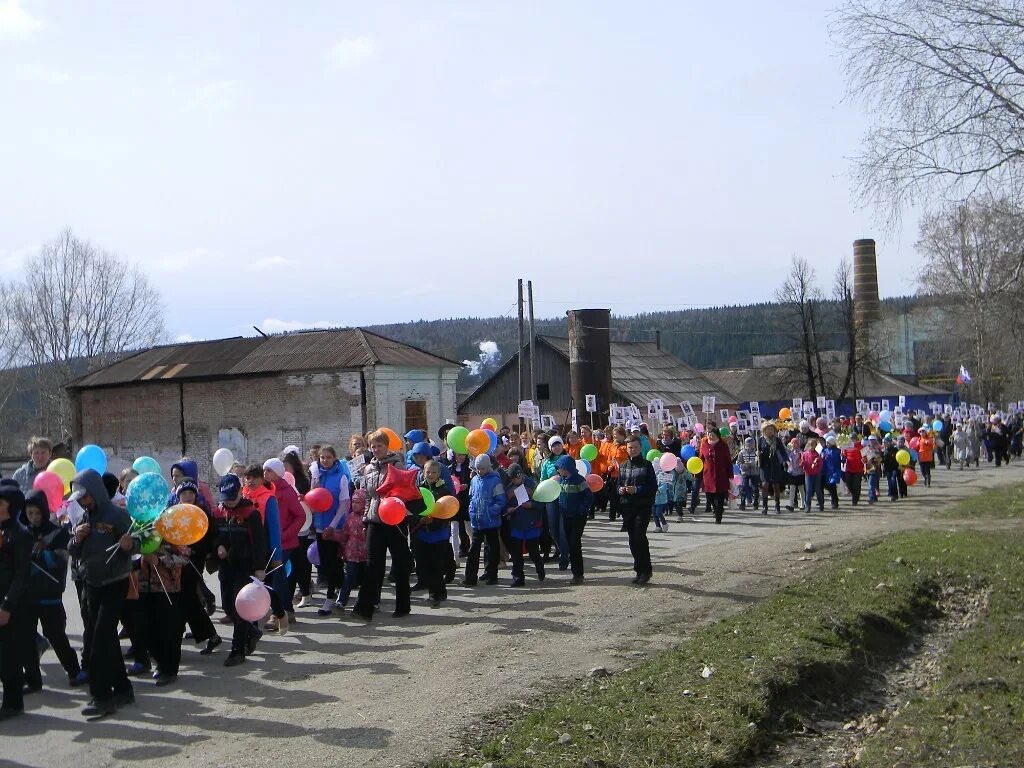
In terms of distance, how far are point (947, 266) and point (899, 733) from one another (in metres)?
53.6

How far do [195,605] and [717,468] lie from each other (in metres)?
13.1

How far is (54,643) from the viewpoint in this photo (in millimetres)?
9219

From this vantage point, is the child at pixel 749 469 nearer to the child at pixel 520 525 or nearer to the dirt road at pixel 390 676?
the dirt road at pixel 390 676

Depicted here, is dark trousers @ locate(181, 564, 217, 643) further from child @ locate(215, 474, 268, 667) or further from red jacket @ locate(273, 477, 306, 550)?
red jacket @ locate(273, 477, 306, 550)

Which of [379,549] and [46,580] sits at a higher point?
[46,580]

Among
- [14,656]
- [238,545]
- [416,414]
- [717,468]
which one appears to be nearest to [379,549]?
[238,545]

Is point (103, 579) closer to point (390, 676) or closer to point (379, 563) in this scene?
point (390, 676)

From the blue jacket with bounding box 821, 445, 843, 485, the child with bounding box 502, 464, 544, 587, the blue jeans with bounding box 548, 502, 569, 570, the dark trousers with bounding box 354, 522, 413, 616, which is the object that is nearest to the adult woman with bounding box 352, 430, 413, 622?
the dark trousers with bounding box 354, 522, 413, 616

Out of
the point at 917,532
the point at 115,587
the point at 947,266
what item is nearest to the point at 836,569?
the point at 917,532

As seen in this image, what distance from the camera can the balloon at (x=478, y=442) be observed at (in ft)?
47.0

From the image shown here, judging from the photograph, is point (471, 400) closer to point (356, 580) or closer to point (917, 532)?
point (917, 532)

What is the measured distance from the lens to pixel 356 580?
12.5 metres

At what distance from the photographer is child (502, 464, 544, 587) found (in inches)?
541

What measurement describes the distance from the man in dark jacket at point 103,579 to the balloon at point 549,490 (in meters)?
6.08
